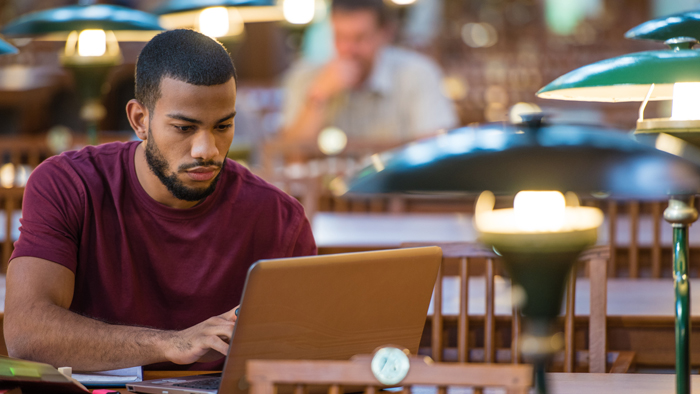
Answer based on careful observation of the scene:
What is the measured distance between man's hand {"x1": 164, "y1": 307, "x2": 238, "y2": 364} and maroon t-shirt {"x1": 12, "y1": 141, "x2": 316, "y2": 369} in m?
0.22

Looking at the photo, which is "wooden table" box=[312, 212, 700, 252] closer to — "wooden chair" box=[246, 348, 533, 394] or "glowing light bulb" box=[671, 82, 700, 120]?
"glowing light bulb" box=[671, 82, 700, 120]

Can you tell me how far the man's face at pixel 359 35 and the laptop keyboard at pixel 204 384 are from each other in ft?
10.0

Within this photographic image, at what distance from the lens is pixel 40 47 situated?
7.70 meters

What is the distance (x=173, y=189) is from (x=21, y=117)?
676 centimetres

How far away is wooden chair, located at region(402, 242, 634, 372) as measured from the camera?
5.26 ft

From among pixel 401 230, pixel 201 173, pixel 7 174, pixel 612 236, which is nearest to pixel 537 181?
pixel 201 173

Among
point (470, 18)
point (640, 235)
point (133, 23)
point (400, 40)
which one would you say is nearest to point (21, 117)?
point (400, 40)

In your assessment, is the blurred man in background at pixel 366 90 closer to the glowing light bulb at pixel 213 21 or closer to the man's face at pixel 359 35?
the man's face at pixel 359 35

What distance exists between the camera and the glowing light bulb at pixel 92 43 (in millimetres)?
2594

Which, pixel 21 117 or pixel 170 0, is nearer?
pixel 170 0

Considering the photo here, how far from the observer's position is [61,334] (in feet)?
4.21

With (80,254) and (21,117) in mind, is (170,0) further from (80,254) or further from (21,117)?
(21,117)

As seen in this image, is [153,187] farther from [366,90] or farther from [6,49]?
[366,90]

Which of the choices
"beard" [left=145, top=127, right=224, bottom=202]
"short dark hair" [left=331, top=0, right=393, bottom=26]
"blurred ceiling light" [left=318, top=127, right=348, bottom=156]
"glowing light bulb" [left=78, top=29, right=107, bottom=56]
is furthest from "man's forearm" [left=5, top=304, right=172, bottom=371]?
"short dark hair" [left=331, top=0, right=393, bottom=26]
